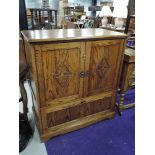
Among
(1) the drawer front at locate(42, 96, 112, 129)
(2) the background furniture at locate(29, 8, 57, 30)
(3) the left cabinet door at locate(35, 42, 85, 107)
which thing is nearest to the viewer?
(3) the left cabinet door at locate(35, 42, 85, 107)

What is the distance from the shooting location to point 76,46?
1.32 metres

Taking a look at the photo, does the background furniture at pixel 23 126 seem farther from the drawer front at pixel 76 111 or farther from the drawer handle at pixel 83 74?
the drawer handle at pixel 83 74

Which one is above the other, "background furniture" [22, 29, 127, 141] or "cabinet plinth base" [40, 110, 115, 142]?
"background furniture" [22, 29, 127, 141]

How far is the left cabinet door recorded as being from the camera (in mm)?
1253

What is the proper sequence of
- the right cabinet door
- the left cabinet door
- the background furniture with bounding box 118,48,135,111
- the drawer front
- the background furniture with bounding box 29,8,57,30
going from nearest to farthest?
1. the left cabinet door
2. the right cabinet door
3. the drawer front
4. the background furniture with bounding box 118,48,135,111
5. the background furniture with bounding box 29,8,57,30

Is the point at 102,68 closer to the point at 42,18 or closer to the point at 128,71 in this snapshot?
the point at 128,71

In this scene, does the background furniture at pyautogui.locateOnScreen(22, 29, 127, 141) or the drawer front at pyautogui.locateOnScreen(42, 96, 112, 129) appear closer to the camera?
the background furniture at pyautogui.locateOnScreen(22, 29, 127, 141)

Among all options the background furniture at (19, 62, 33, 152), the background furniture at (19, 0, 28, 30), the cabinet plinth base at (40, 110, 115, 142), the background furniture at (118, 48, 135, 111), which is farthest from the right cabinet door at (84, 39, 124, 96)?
the background furniture at (19, 0, 28, 30)

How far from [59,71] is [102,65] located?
1.52ft

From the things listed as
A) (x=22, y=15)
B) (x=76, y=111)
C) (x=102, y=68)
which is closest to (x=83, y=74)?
(x=102, y=68)

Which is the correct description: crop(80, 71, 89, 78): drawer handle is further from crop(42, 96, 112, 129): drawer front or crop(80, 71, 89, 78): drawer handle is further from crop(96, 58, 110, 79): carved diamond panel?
crop(42, 96, 112, 129): drawer front

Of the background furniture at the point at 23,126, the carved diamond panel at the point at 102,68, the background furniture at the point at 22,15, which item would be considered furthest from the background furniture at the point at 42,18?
the carved diamond panel at the point at 102,68

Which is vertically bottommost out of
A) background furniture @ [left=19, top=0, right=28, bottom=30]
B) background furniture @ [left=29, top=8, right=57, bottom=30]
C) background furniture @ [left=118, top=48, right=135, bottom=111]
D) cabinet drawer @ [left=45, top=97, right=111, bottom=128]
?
cabinet drawer @ [left=45, top=97, right=111, bottom=128]
